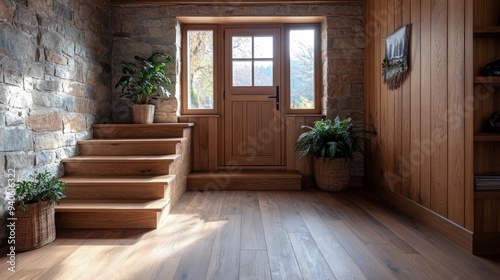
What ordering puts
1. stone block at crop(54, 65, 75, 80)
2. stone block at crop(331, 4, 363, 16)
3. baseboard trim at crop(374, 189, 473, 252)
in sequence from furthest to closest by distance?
stone block at crop(331, 4, 363, 16) < stone block at crop(54, 65, 75, 80) < baseboard trim at crop(374, 189, 473, 252)

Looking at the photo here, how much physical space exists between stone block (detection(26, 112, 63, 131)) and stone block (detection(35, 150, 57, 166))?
20 centimetres

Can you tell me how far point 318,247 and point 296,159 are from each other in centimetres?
214

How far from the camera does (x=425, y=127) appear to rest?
2574 mm

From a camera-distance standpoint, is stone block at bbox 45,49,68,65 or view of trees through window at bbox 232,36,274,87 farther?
view of trees through window at bbox 232,36,274,87

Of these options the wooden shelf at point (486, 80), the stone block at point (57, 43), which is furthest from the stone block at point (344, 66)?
the stone block at point (57, 43)

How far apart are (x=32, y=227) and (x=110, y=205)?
0.54m

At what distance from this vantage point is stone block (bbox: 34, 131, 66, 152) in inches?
99.5

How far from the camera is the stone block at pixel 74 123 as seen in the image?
2.99m

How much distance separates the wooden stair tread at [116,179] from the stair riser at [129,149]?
42 centimetres

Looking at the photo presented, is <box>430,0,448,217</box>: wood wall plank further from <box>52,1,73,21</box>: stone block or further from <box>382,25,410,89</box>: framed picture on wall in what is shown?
<box>52,1,73,21</box>: stone block

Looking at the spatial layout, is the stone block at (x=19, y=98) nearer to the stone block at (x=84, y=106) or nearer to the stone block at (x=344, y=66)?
the stone block at (x=84, y=106)

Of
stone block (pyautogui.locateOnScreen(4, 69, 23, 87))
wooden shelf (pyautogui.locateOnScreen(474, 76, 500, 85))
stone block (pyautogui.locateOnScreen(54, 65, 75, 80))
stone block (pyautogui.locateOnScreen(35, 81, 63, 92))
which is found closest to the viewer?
wooden shelf (pyautogui.locateOnScreen(474, 76, 500, 85))

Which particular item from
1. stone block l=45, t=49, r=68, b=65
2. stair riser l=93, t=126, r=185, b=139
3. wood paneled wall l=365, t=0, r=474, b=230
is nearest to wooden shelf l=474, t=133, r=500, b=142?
wood paneled wall l=365, t=0, r=474, b=230

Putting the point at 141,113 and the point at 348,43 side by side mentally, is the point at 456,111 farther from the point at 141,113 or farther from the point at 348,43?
the point at 141,113
